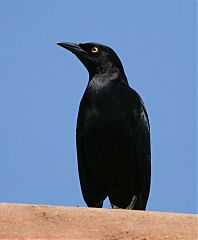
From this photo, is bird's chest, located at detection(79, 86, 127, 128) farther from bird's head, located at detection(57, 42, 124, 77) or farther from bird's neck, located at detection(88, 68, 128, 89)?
bird's head, located at detection(57, 42, 124, 77)

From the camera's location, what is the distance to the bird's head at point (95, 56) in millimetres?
7555

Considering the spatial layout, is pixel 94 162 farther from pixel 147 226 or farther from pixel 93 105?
pixel 147 226

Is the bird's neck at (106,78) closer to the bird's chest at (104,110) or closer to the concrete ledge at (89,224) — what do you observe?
the bird's chest at (104,110)

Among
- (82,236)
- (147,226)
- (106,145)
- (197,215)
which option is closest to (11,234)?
(82,236)

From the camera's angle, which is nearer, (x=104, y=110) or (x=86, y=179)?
(x=104, y=110)

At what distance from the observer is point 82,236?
3521 mm

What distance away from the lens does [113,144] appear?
277 inches

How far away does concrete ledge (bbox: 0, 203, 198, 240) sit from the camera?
11.5ft

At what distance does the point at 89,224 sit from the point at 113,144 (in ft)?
11.3

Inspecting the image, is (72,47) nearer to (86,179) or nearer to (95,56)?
(95,56)

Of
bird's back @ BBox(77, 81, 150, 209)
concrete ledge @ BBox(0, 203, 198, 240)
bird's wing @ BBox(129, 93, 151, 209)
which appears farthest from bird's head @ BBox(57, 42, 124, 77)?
concrete ledge @ BBox(0, 203, 198, 240)

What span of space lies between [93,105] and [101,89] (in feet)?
0.83

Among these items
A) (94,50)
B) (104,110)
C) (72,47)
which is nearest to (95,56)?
(94,50)

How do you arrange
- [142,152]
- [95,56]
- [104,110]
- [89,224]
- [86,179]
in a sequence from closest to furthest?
[89,224]
[104,110]
[142,152]
[86,179]
[95,56]
